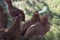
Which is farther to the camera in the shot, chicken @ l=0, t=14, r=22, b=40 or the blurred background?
the blurred background

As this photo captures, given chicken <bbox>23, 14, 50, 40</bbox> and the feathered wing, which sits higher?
the feathered wing

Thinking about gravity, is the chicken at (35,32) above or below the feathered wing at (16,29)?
below

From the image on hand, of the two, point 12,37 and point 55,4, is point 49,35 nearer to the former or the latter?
point 55,4

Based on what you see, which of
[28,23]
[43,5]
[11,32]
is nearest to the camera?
[11,32]

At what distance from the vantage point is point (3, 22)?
50.8 inches

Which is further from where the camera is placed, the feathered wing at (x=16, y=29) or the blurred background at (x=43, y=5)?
the blurred background at (x=43, y=5)

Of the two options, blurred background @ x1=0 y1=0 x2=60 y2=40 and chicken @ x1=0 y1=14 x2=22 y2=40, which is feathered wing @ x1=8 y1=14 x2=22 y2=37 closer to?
chicken @ x1=0 y1=14 x2=22 y2=40

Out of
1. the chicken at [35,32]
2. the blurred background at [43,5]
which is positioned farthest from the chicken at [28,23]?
the blurred background at [43,5]

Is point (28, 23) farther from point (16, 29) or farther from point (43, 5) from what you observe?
point (43, 5)

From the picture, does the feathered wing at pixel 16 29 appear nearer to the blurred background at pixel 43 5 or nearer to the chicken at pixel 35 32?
the chicken at pixel 35 32

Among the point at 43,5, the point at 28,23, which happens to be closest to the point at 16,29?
the point at 28,23

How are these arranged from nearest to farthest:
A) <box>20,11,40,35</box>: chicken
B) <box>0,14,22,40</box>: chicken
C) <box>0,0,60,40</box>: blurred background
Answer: <box>0,14,22,40</box>: chicken
<box>20,11,40,35</box>: chicken
<box>0,0,60,40</box>: blurred background

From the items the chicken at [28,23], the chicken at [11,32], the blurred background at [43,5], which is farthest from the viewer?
the blurred background at [43,5]

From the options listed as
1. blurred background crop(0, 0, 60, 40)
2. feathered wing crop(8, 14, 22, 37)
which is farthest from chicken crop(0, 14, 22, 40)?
blurred background crop(0, 0, 60, 40)
